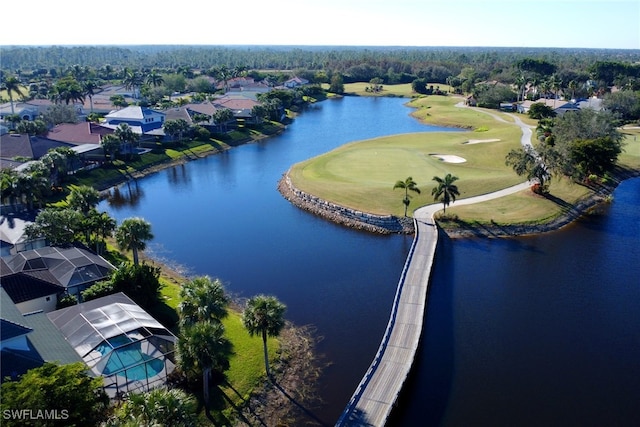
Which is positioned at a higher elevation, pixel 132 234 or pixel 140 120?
pixel 132 234

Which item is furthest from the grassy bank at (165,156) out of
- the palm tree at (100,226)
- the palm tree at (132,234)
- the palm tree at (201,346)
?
the palm tree at (201,346)

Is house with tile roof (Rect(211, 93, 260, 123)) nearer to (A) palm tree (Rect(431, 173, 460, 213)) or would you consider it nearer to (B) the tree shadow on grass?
(A) palm tree (Rect(431, 173, 460, 213))

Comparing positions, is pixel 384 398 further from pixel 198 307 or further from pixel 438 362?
pixel 198 307

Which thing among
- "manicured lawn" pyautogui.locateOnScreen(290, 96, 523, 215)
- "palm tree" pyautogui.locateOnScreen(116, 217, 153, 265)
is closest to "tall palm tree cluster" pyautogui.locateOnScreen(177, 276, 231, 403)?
"palm tree" pyautogui.locateOnScreen(116, 217, 153, 265)

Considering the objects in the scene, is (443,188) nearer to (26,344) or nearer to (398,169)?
(398,169)

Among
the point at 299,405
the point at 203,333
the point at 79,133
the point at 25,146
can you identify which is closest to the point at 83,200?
the point at 203,333

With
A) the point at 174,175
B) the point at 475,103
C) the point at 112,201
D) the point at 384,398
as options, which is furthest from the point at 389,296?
the point at 475,103
